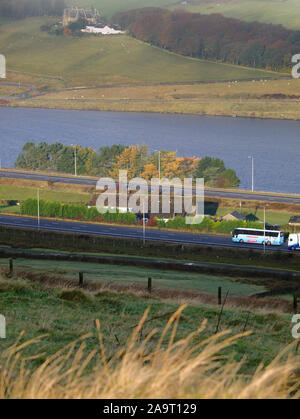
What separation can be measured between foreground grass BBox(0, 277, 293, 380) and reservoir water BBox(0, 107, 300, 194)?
3163 inches

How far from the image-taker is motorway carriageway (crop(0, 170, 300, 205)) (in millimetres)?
81875

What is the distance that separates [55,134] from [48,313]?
144 metres

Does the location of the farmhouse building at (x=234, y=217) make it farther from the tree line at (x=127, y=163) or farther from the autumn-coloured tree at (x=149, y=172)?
the autumn-coloured tree at (x=149, y=172)

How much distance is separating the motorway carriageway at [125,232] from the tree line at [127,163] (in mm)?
26514

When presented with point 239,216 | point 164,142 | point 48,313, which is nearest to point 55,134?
point 164,142

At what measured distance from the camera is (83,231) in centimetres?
6775

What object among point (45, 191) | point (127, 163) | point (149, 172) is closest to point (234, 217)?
point (45, 191)

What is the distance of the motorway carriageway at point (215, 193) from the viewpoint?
81.9m

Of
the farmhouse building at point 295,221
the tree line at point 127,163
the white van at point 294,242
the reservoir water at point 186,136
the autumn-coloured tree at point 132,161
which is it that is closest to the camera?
the white van at point 294,242

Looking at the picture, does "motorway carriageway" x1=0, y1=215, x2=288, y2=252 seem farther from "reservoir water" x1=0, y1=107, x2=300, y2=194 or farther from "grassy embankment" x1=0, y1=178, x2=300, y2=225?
"reservoir water" x1=0, y1=107, x2=300, y2=194

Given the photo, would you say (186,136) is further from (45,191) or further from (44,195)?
(44,195)

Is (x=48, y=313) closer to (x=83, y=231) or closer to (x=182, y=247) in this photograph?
(x=182, y=247)
